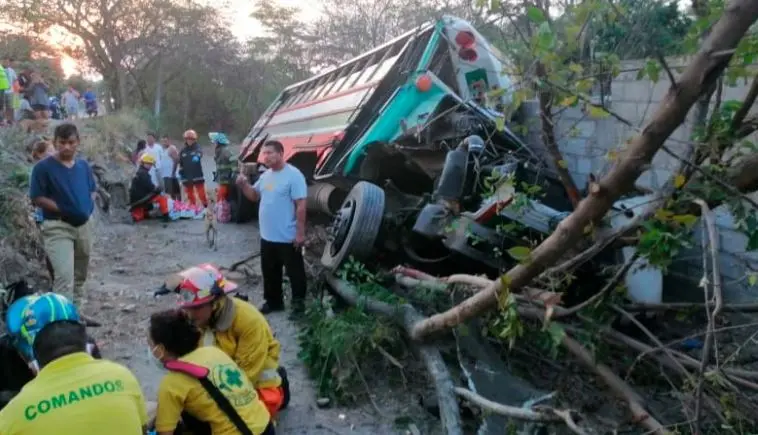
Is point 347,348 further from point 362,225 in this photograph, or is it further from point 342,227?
point 342,227

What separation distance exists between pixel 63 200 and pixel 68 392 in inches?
124

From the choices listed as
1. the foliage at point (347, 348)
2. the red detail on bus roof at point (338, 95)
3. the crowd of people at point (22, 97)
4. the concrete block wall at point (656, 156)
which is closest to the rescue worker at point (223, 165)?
the red detail on bus roof at point (338, 95)

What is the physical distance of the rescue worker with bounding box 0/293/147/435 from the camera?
2.13 metres

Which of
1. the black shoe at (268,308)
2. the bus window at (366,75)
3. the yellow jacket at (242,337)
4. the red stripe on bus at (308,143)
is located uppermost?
the bus window at (366,75)

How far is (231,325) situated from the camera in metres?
3.58

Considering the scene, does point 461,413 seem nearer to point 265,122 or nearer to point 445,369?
point 445,369

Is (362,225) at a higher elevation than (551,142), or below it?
below

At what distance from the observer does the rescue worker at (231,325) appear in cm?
337

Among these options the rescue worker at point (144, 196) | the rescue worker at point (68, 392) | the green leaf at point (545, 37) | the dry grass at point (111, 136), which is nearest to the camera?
the rescue worker at point (68, 392)

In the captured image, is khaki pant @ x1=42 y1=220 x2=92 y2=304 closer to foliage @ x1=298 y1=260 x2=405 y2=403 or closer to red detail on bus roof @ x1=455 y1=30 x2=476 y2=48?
foliage @ x1=298 y1=260 x2=405 y2=403

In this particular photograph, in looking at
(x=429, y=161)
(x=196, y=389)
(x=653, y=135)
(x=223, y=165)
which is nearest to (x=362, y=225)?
(x=429, y=161)

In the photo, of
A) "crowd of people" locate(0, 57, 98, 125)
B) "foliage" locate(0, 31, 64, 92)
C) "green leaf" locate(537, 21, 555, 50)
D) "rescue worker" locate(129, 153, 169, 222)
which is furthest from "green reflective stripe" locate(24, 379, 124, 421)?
"foliage" locate(0, 31, 64, 92)

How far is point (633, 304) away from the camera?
11.8 feet

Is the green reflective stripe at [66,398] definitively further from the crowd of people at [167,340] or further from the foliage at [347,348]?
the foliage at [347,348]
